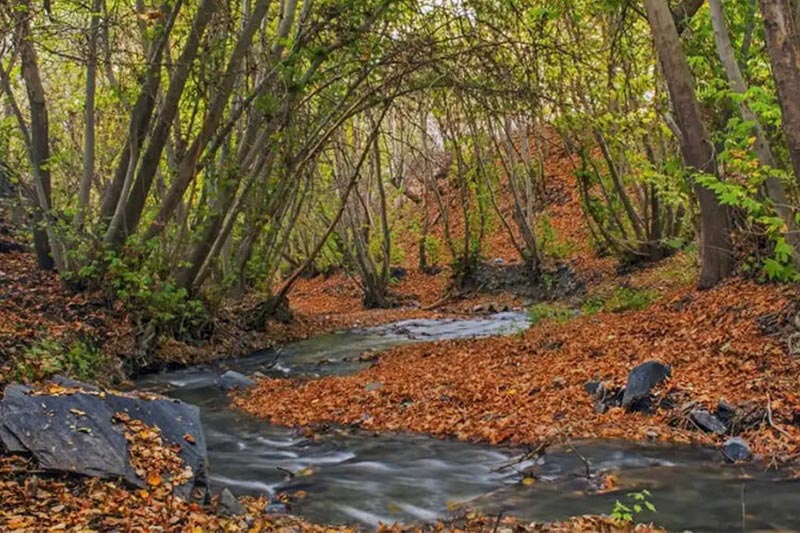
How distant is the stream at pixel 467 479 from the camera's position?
180 inches

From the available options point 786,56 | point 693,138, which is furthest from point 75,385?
point 693,138

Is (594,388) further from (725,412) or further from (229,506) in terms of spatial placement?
(229,506)

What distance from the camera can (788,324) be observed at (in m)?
7.54

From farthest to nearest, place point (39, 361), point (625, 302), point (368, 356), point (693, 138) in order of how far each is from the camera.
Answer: point (625, 302), point (368, 356), point (693, 138), point (39, 361)

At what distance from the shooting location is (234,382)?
10250 mm

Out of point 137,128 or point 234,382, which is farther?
point 137,128

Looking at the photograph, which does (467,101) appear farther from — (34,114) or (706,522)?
(706,522)

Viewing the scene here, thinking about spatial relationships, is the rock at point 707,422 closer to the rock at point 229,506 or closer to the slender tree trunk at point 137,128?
the rock at point 229,506

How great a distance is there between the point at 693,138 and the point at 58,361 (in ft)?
29.9

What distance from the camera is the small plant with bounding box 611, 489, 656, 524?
13.6 ft

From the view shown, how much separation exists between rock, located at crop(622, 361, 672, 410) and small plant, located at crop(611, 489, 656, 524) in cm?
202

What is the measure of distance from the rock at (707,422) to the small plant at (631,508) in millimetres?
1464

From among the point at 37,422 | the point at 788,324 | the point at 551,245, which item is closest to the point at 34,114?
the point at 37,422

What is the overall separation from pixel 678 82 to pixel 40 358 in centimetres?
917
